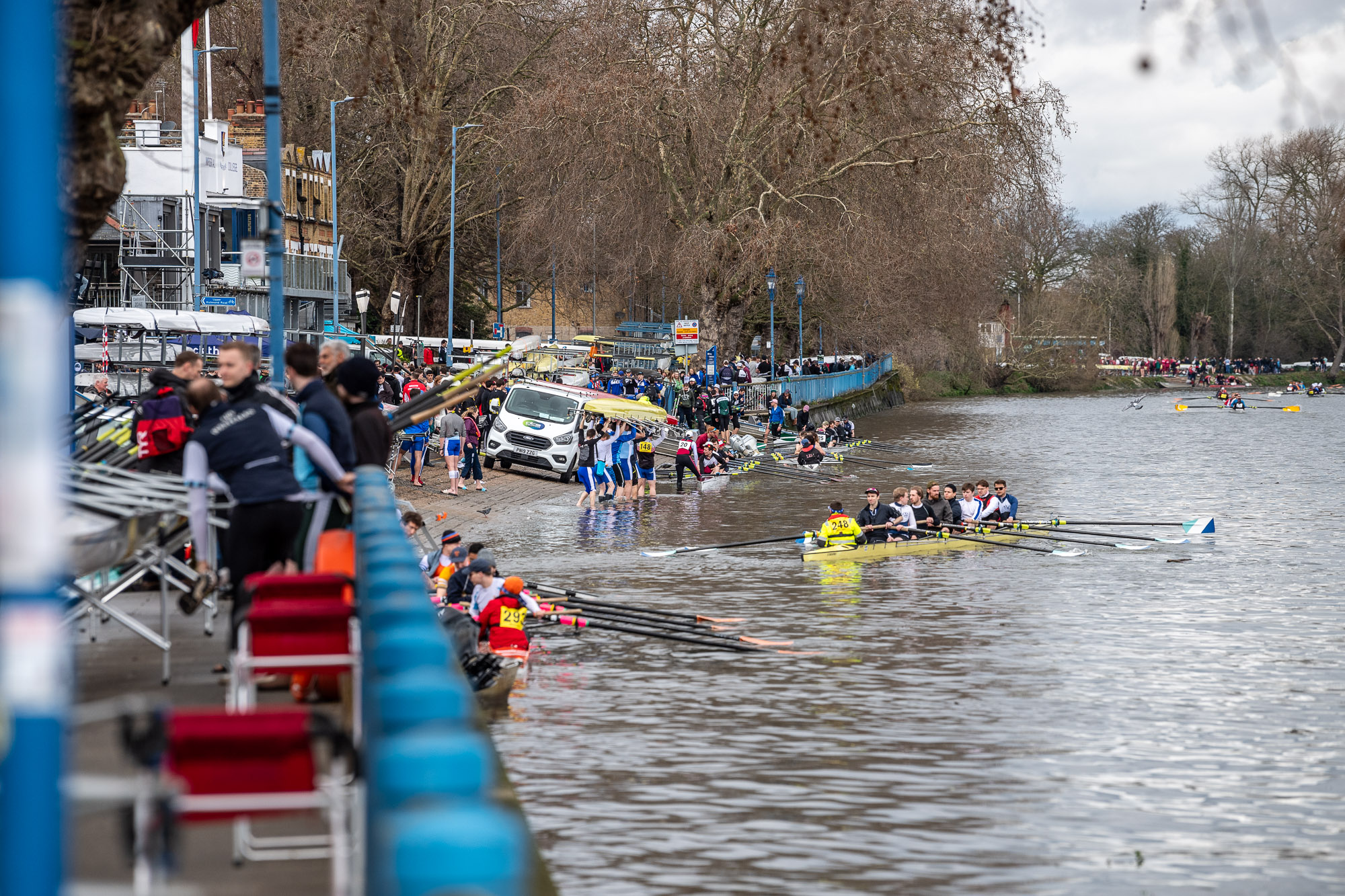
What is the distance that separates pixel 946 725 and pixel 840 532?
11320 millimetres

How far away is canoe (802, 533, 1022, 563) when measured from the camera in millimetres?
24516

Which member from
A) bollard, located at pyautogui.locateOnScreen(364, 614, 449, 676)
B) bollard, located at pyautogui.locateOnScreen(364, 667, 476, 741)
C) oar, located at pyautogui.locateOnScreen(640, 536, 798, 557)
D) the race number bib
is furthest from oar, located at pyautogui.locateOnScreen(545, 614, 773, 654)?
bollard, located at pyautogui.locateOnScreen(364, 667, 476, 741)

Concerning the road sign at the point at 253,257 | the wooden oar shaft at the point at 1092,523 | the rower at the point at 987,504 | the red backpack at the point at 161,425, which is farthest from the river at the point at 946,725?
the road sign at the point at 253,257

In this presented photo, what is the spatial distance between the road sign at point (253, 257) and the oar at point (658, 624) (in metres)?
4.68

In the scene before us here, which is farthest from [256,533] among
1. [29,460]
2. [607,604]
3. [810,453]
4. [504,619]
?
[810,453]

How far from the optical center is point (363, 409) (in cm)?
953

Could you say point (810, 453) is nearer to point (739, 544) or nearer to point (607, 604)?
point (739, 544)

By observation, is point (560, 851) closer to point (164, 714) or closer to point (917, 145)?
point (164, 714)

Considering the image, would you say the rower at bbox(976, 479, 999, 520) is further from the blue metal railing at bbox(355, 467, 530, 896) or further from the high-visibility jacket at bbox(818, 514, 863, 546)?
the blue metal railing at bbox(355, 467, 530, 896)

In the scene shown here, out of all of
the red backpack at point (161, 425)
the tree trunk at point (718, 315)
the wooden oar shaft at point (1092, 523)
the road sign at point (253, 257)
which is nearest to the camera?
the red backpack at point (161, 425)

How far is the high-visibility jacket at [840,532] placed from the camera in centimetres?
2489

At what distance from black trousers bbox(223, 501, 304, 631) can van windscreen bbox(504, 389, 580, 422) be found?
26.5 meters

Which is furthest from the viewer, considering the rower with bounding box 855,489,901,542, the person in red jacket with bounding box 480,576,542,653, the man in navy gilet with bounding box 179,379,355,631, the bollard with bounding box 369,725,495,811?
the rower with bounding box 855,489,901,542

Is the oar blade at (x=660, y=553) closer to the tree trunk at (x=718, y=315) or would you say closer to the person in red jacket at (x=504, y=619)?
the person in red jacket at (x=504, y=619)
